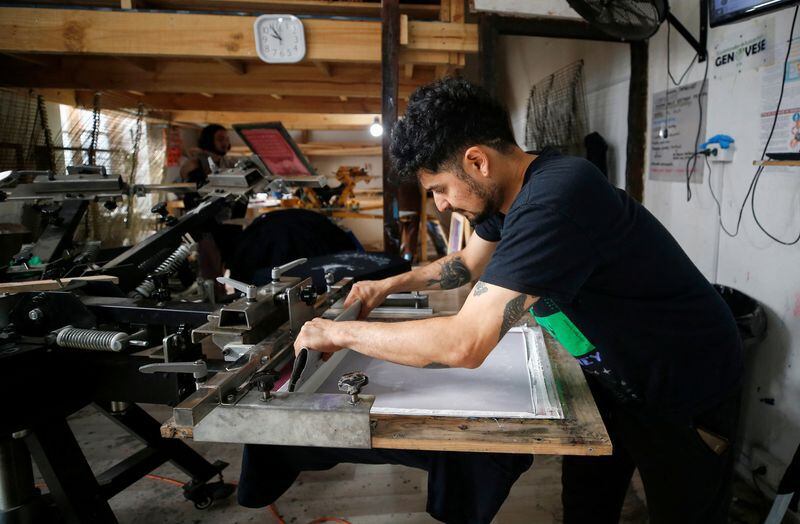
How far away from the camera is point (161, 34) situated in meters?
2.67

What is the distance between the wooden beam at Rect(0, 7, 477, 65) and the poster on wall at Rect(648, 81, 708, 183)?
1332mm

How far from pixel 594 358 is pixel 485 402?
30 centimetres

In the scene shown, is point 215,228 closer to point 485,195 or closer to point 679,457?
point 485,195

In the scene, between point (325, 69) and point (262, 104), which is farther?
point (262, 104)

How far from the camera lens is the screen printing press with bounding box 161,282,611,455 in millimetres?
826

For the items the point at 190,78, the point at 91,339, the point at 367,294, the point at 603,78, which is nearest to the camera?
the point at 91,339

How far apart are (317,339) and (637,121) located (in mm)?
2197

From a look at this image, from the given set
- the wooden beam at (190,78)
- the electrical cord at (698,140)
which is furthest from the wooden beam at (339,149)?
the electrical cord at (698,140)

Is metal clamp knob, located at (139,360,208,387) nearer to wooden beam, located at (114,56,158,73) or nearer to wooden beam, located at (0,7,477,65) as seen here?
wooden beam, located at (0,7,477,65)

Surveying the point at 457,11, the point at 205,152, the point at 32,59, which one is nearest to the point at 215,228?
the point at 205,152

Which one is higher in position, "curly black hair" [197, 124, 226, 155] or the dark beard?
"curly black hair" [197, 124, 226, 155]

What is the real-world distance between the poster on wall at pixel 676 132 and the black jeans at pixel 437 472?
1778mm

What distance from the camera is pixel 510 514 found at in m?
1.92

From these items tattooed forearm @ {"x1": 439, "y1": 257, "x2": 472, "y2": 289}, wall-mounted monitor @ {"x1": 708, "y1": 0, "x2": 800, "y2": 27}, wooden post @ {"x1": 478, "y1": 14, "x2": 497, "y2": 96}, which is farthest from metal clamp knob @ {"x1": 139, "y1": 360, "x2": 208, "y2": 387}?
wooden post @ {"x1": 478, "y1": 14, "x2": 497, "y2": 96}
